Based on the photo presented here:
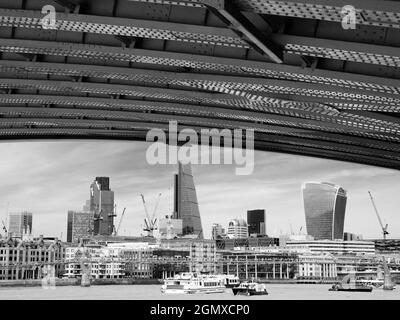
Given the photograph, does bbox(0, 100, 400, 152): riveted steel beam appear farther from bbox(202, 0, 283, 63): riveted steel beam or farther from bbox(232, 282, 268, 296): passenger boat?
bbox(232, 282, 268, 296): passenger boat

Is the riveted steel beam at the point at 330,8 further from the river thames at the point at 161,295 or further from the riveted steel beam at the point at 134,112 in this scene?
the river thames at the point at 161,295

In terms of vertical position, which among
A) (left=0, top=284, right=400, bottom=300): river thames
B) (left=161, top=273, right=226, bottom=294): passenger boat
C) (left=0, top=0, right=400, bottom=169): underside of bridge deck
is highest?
(left=0, top=0, right=400, bottom=169): underside of bridge deck

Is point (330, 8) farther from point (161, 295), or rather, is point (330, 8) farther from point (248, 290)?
point (161, 295)

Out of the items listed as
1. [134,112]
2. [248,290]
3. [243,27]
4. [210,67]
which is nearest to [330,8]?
[243,27]

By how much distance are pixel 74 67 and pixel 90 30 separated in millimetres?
4433

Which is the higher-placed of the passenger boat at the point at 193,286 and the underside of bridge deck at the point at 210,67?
the underside of bridge deck at the point at 210,67

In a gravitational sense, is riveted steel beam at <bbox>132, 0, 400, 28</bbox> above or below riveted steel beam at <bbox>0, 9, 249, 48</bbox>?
below

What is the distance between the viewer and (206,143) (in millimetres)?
37062
